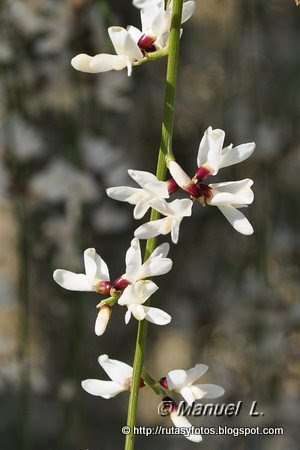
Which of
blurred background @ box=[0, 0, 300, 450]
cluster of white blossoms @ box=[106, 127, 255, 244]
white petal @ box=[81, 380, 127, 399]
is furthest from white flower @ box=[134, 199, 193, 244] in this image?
blurred background @ box=[0, 0, 300, 450]

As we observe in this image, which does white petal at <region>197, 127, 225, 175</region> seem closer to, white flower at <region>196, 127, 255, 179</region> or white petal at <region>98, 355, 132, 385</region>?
white flower at <region>196, 127, 255, 179</region>

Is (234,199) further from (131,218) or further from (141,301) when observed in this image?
(131,218)

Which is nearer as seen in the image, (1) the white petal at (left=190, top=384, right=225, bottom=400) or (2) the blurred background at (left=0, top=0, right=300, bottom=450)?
(1) the white petal at (left=190, top=384, right=225, bottom=400)

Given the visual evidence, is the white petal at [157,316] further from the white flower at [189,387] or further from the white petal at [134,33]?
the white petal at [134,33]

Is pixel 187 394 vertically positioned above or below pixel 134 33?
below

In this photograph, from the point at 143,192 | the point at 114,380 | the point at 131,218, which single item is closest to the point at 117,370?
the point at 114,380
